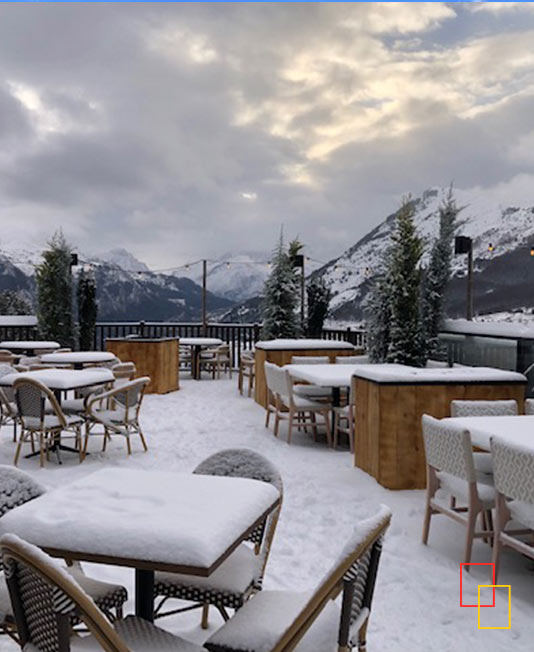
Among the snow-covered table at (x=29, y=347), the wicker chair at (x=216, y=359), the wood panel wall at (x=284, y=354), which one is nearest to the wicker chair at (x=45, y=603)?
the wood panel wall at (x=284, y=354)

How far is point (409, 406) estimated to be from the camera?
5008 millimetres

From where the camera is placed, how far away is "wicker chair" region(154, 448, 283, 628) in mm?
2340

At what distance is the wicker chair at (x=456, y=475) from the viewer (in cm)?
334

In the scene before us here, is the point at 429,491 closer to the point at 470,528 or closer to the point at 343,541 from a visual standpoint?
the point at 470,528

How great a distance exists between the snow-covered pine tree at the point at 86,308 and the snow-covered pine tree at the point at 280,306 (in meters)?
3.88

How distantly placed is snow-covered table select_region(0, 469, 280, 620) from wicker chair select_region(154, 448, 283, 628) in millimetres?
155

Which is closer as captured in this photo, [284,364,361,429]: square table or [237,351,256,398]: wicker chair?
[284,364,361,429]: square table

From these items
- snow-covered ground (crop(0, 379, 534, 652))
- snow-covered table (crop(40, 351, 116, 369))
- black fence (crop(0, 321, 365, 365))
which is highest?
black fence (crop(0, 321, 365, 365))

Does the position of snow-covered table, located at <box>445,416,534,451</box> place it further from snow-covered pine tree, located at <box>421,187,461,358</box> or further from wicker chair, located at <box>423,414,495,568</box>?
snow-covered pine tree, located at <box>421,187,461,358</box>

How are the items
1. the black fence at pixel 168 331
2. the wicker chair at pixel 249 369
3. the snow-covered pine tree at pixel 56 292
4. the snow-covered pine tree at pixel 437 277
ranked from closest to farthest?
the snow-covered pine tree at pixel 437 277 → the wicker chair at pixel 249 369 → the snow-covered pine tree at pixel 56 292 → the black fence at pixel 168 331

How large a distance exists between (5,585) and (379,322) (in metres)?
7.99

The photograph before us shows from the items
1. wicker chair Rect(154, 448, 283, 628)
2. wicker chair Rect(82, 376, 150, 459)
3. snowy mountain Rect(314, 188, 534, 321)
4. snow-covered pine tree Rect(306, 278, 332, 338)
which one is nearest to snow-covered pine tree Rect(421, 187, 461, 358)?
snow-covered pine tree Rect(306, 278, 332, 338)

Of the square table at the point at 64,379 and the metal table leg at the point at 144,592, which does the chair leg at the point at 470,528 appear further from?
the square table at the point at 64,379

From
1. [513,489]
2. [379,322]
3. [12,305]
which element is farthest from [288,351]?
[12,305]
